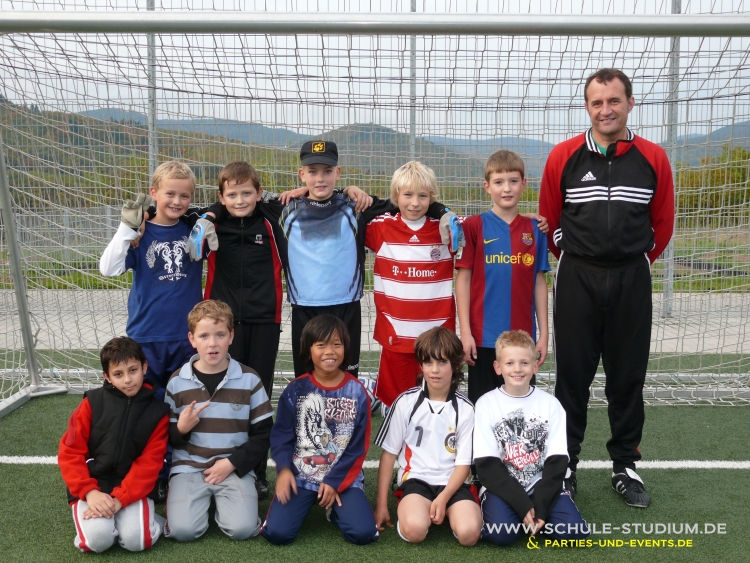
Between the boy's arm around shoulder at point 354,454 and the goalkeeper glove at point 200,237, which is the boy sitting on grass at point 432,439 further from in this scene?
the goalkeeper glove at point 200,237

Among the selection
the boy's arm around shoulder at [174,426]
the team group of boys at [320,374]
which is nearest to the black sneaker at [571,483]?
the team group of boys at [320,374]

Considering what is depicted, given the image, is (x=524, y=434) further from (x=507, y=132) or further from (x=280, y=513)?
(x=507, y=132)

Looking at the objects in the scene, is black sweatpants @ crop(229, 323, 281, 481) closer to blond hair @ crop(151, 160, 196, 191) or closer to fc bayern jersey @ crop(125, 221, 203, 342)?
fc bayern jersey @ crop(125, 221, 203, 342)

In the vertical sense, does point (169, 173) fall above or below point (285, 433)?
above

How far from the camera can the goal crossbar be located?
132 inches

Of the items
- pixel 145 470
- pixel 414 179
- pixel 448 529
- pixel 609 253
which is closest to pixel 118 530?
pixel 145 470

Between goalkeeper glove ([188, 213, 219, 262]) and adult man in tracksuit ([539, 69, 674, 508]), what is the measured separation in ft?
5.65

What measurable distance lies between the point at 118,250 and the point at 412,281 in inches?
60.3

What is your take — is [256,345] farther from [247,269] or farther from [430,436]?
[430,436]

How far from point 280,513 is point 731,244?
435 cm

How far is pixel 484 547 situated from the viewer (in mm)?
2822

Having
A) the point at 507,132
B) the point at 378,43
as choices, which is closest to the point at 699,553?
the point at 507,132

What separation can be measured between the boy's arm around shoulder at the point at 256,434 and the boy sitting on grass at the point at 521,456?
997 millimetres

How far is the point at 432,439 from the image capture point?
3006 millimetres
